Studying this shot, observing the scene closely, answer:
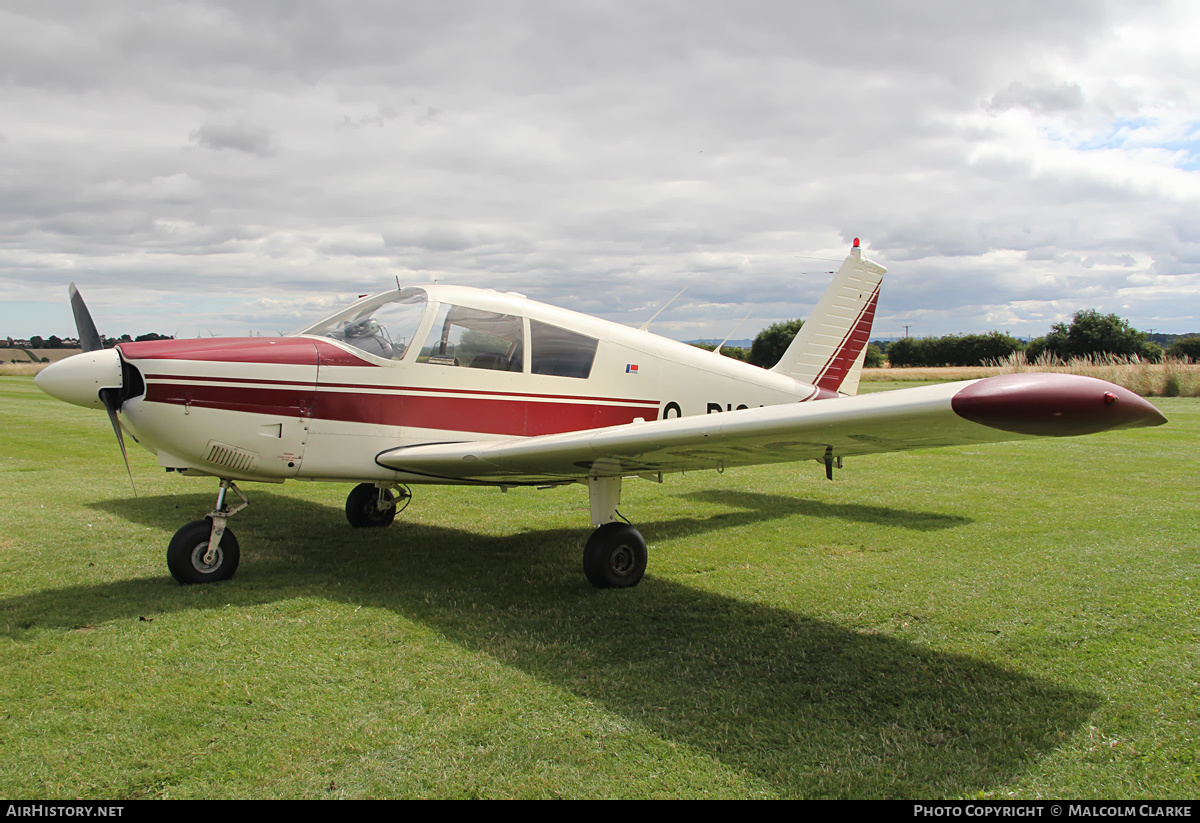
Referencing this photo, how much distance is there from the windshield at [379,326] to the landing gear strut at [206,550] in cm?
133

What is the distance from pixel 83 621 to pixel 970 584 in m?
Answer: 5.74

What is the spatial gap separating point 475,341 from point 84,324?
2.90 meters

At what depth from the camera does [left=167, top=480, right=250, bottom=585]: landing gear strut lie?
4969mm

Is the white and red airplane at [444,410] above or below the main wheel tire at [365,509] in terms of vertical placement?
above

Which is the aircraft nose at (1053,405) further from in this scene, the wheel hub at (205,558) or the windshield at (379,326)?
the wheel hub at (205,558)

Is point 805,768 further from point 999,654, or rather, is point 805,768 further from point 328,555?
point 328,555

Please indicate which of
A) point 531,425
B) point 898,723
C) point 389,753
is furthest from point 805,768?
point 531,425

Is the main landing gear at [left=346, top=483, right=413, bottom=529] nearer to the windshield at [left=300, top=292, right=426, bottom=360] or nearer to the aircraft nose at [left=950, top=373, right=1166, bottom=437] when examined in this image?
the windshield at [left=300, top=292, right=426, bottom=360]

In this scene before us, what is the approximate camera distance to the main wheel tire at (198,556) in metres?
4.96

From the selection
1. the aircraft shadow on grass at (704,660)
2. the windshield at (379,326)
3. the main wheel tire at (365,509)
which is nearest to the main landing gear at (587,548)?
the aircraft shadow on grass at (704,660)

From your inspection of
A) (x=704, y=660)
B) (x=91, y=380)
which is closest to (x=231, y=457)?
(x=91, y=380)

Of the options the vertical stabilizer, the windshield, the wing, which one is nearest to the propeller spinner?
the windshield

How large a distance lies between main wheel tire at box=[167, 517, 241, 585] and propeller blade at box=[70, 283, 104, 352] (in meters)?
1.60

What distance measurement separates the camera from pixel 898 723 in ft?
10.2
